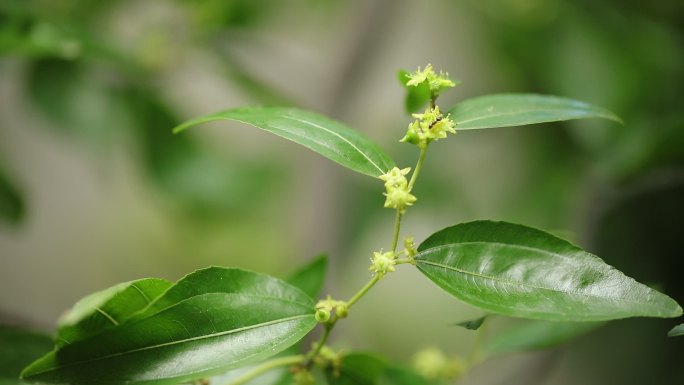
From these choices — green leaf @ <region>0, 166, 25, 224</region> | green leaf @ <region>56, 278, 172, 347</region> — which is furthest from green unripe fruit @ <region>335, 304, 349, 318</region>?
green leaf @ <region>0, 166, 25, 224</region>

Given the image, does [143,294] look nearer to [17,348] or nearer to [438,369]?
[17,348]

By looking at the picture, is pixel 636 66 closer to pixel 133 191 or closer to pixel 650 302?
pixel 650 302

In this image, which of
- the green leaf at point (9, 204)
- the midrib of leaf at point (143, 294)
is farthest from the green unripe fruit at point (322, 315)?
the green leaf at point (9, 204)

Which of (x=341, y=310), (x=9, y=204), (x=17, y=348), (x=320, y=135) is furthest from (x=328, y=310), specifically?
(x=9, y=204)

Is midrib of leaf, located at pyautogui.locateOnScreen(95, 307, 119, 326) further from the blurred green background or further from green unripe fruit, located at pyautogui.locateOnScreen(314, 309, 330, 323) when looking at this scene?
the blurred green background

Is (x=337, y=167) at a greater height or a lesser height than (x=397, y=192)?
greater

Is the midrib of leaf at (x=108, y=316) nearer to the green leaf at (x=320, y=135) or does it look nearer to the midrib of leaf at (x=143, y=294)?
the midrib of leaf at (x=143, y=294)
